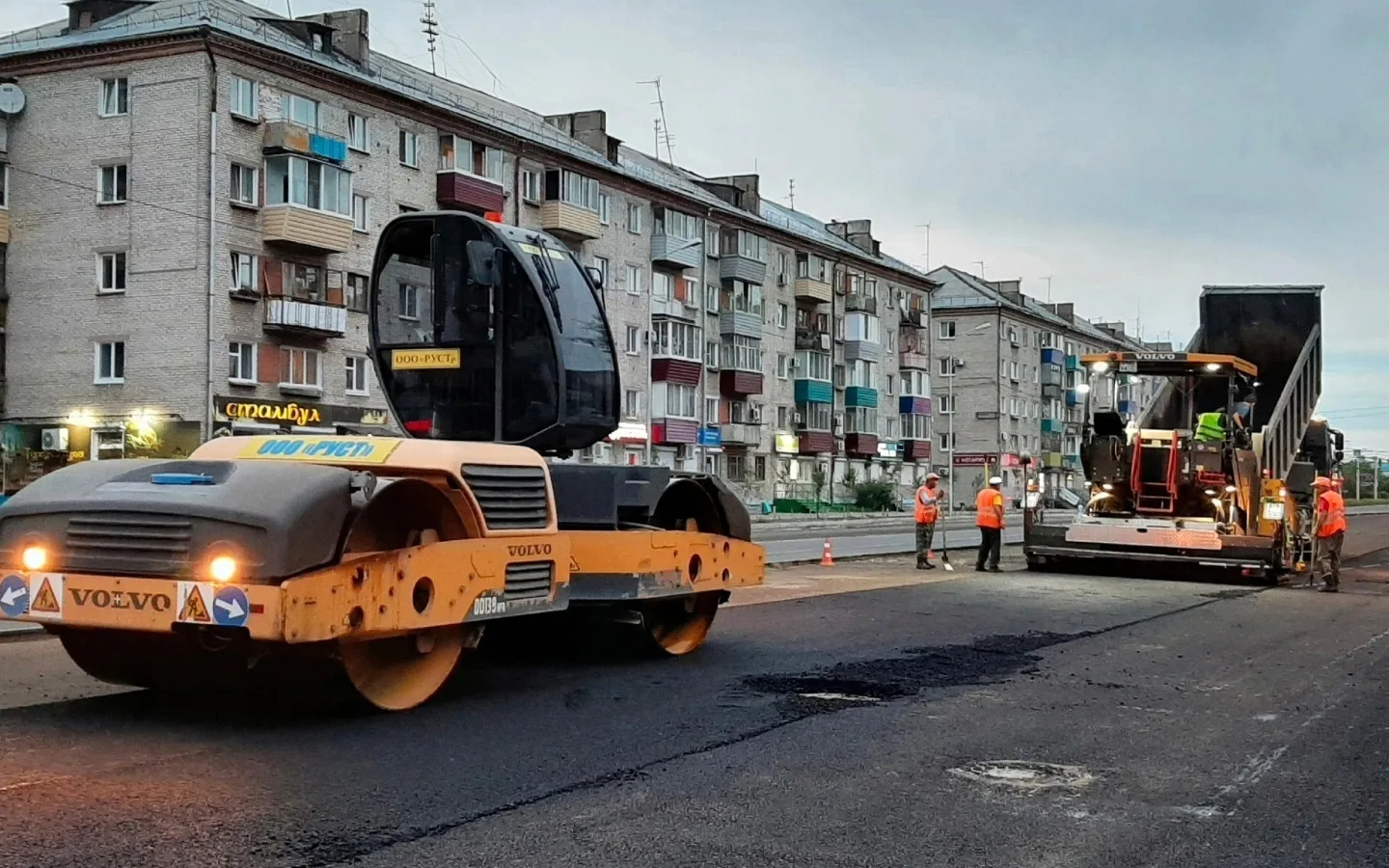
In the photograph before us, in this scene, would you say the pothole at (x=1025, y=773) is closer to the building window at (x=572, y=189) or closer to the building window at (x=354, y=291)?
the building window at (x=354, y=291)

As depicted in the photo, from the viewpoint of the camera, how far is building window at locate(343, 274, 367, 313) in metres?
40.0

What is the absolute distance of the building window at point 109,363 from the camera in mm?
36719

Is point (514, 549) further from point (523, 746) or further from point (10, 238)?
point (10, 238)

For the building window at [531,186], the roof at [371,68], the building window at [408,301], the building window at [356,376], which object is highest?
the roof at [371,68]

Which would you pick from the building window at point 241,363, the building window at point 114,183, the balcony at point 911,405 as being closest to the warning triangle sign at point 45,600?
the building window at point 241,363

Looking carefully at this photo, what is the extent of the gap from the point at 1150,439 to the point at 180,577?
54.6 ft

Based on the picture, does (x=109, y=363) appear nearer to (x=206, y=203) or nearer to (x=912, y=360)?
(x=206, y=203)

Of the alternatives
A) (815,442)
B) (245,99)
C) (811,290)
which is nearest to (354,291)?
(245,99)

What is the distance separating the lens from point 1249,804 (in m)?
6.26

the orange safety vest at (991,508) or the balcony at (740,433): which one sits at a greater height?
the balcony at (740,433)

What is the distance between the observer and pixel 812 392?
213 ft

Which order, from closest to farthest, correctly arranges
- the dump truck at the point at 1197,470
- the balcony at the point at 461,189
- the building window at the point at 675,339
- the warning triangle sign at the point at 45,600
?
the warning triangle sign at the point at 45,600
the dump truck at the point at 1197,470
the balcony at the point at 461,189
the building window at the point at 675,339

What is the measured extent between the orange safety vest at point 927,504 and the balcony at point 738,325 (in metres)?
36.4

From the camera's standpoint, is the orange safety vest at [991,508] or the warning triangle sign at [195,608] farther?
the orange safety vest at [991,508]
